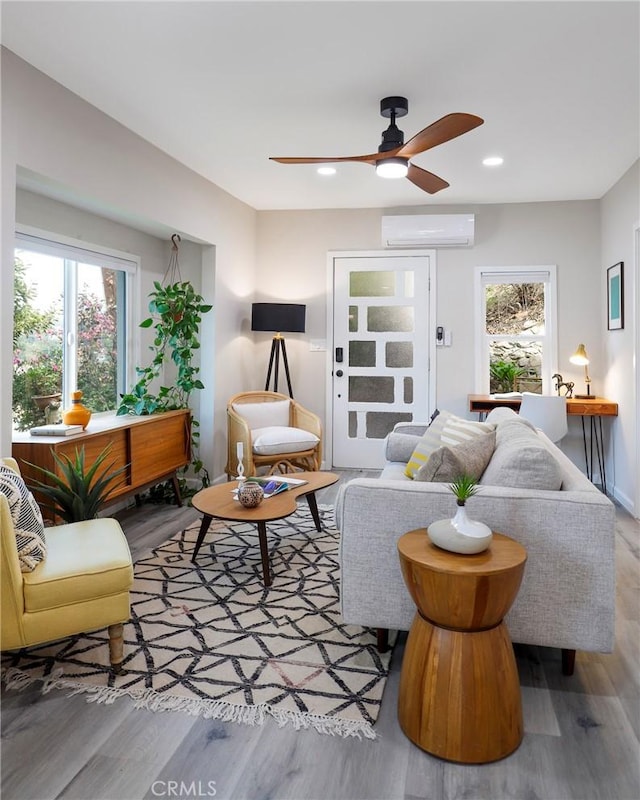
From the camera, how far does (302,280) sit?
5.69m

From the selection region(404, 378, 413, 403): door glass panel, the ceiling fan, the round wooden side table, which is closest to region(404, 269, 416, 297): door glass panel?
region(404, 378, 413, 403): door glass panel

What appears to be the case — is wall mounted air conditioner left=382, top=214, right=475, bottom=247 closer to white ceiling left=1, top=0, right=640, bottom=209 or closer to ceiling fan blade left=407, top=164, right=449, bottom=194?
white ceiling left=1, top=0, right=640, bottom=209

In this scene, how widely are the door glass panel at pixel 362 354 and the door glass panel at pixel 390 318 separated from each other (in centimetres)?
17

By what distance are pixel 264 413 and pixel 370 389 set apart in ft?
3.97

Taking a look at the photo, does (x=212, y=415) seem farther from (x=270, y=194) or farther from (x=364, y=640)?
(x=364, y=640)

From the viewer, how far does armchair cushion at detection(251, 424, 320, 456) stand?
454 cm

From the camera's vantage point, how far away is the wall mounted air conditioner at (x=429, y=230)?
17.2 ft

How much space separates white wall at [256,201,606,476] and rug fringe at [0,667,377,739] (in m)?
3.89

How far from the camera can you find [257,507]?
121 inches

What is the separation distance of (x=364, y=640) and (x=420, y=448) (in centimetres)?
105

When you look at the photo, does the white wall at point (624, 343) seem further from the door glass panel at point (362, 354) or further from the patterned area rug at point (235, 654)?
the patterned area rug at point (235, 654)

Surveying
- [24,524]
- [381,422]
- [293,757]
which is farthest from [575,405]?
[24,524]

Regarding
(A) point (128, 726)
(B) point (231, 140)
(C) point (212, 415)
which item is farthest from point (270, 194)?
(A) point (128, 726)

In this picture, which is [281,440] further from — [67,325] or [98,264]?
[98,264]
